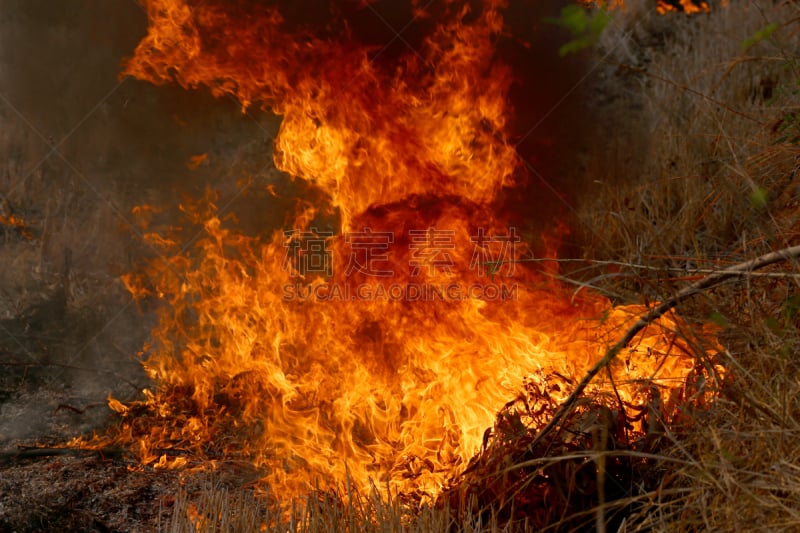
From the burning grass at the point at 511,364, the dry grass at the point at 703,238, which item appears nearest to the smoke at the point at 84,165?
the burning grass at the point at 511,364

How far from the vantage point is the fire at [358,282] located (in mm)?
4523

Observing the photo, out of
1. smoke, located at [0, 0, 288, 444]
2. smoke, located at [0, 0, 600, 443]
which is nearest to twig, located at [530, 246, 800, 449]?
smoke, located at [0, 0, 600, 443]

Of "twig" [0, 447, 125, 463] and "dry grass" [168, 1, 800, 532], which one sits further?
"twig" [0, 447, 125, 463]

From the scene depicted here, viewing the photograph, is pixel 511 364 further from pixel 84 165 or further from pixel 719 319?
pixel 84 165

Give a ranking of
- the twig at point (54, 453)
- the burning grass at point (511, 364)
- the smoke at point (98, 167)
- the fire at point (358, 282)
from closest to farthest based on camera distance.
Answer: the burning grass at point (511, 364) < the fire at point (358, 282) < the twig at point (54, 453) < the smoke at point (98, 167)

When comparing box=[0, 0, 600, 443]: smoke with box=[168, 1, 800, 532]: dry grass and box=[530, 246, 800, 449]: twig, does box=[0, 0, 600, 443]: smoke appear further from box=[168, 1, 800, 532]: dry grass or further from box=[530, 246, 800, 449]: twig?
box=[530, 246, 800, 449]: twig

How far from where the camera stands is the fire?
452 cm

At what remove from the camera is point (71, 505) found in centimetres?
401

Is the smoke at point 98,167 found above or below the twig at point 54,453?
above

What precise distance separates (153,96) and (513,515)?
5206 mm

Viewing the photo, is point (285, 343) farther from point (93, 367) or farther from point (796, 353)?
point (796, 353)

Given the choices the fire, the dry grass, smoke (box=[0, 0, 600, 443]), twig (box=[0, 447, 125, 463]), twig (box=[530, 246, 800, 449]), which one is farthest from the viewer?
smoke (box=[0, 0, 600, 443])

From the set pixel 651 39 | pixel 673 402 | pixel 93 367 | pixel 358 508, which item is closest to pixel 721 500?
pixel 673 402

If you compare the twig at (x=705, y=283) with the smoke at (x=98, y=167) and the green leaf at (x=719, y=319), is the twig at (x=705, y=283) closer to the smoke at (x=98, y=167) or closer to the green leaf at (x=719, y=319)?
the green leaf at (x=719, y=319)
